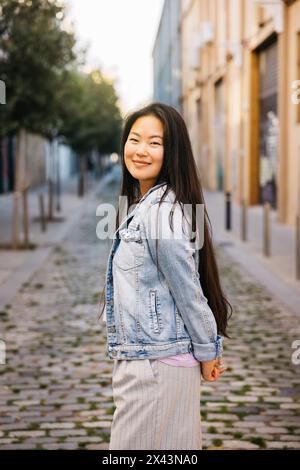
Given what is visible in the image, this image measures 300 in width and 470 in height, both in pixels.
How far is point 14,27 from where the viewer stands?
13766 millimetres

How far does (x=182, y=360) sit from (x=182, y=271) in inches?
11.4

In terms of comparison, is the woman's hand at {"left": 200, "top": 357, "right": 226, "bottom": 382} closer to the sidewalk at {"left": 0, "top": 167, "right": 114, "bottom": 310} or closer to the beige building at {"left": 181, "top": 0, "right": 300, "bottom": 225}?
the sidewalk at {"left": 0, "top": 167, "right": 114, "bottom": 310}

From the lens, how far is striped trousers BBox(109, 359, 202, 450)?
2.47 meters

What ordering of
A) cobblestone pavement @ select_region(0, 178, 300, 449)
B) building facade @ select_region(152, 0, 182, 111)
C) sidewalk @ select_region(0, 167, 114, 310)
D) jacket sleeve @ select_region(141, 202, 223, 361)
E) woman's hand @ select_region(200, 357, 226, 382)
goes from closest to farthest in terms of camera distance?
jacket sleeve @ select_region(141, 202, 223, 361)
woman's hand @ select_region(200, 357, 226, 382)
cobblestone pavement @ select_region(0, 178, 300, 449)
sidewalk @ select_region(0, 167, 114, 310)
building facade @ select_region(152, 0, 182, 111)

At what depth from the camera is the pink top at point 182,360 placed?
249 centimetres

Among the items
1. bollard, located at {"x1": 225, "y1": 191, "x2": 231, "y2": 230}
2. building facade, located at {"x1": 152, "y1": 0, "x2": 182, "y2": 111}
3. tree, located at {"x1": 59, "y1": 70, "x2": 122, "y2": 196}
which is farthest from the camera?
building facade, located at {"x1": 152, "y1": 0, "x2": 182, "y2": 111}

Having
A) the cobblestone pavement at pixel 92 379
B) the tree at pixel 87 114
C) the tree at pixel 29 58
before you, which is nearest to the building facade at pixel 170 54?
the tree at pixel 87 114

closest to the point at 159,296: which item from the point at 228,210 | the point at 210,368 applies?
the point at 210,368

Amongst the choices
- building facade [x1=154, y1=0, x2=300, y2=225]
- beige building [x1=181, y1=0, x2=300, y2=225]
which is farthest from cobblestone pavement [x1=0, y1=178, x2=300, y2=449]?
building facade [x1=154, y1=0, x2=300, y2=225]

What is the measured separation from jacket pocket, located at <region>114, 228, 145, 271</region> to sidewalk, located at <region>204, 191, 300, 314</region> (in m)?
6.01

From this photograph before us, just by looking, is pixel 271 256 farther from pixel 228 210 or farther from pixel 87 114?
pixel 87 114

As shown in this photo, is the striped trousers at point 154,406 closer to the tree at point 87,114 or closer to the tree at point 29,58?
the tree at point 29,58

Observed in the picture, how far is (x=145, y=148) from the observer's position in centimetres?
258
